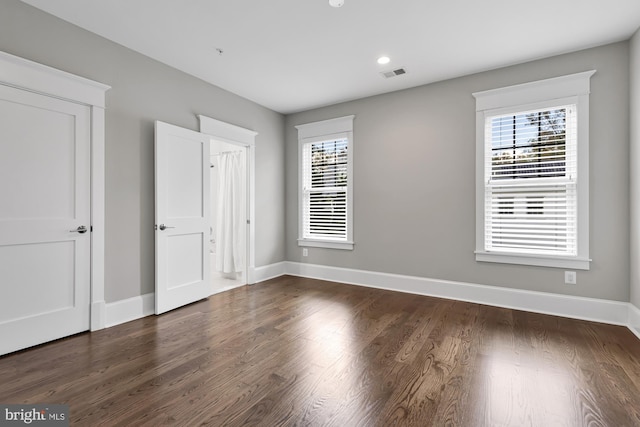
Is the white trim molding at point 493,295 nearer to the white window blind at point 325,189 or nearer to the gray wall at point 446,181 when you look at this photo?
the gray wall at point 446,181

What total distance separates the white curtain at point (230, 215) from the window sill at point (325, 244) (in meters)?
1.04

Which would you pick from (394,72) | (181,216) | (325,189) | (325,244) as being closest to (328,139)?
(325,189)

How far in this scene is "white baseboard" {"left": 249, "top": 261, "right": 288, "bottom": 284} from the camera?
16.0 feet

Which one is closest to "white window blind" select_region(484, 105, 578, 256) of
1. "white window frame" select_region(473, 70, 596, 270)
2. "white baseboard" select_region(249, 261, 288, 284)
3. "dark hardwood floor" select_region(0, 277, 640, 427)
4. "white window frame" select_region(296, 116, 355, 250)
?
"white window frame" select_region(473, 70, 596, 270)

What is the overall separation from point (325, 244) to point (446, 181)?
2.09 m

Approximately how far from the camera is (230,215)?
5.21 metres

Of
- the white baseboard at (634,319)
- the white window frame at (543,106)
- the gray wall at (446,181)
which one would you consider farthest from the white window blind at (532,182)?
the white baseboard at (634,319)

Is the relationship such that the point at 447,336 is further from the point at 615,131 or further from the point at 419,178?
the point at 615,131

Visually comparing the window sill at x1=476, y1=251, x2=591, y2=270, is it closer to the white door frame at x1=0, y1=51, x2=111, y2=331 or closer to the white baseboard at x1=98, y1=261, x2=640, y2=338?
the white baseboard at x1=98, y1=261, x2=640, y2=338

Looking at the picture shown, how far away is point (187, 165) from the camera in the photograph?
147 inches

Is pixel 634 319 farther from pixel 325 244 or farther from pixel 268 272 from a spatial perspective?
pixel 268 272

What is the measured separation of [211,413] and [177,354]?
90cm

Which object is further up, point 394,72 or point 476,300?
point 394,72

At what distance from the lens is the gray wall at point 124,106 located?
260 cm
